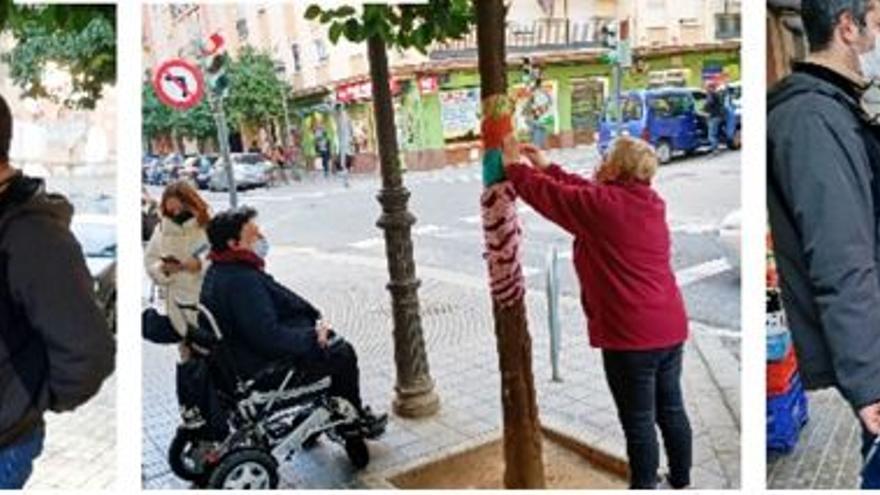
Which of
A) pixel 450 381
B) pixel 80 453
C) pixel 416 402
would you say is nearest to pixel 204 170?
pixel 80 453

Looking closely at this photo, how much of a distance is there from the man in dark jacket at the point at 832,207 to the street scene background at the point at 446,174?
0.56 metres

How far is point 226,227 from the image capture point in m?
2.93

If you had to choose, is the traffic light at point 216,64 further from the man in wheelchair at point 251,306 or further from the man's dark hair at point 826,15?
the man's dark hair at point 826,15

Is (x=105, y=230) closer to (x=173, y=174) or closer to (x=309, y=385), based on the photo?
(x=173, y=174)

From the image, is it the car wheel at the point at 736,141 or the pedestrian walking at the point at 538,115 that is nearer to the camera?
the car wheel at the point at 736,141

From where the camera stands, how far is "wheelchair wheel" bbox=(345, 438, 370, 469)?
3156 mm

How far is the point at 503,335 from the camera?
286 centimetres

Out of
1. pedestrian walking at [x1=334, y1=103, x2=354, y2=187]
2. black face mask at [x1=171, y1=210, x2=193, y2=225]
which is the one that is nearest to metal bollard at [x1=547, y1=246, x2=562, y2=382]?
pedestrian walking at [x1=334, y1=103, x2=354, y2=187]

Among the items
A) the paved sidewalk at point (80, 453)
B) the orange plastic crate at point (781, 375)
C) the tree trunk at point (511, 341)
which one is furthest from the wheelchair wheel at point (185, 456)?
the orange plastic crate at point (781, 375)

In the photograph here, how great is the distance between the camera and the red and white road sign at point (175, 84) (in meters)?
2.80

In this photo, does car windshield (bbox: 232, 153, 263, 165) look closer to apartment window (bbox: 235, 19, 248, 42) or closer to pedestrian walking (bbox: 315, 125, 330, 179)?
pedestrian walking (bbox: 315, 125, 330, 179)

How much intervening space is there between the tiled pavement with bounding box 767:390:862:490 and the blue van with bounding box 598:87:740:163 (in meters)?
1.07

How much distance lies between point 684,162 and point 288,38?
138cm

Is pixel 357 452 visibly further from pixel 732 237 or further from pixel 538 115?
pixel 732 237
